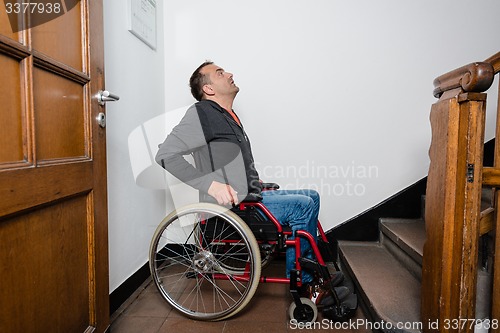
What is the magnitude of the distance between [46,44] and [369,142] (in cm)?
185

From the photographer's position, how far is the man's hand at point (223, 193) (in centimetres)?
139

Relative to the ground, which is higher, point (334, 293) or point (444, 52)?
point (444, 52)

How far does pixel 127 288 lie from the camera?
1.72 metres

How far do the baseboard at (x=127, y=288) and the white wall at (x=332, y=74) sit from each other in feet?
1.25

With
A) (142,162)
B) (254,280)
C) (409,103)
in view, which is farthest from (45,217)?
(409,103)


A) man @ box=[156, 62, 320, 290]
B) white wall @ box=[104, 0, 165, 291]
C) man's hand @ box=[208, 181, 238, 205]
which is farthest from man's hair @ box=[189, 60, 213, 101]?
man's hand @ box=[208, 181, 238, 205]

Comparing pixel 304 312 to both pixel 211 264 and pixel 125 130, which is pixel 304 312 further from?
pixel 125 130

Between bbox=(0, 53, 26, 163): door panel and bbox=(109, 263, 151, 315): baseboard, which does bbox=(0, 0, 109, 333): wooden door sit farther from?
bbox=(109, 263, 151, 315): baseboard

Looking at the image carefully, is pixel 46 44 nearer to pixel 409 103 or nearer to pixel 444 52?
pixel 409 103

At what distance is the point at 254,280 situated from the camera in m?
1.36

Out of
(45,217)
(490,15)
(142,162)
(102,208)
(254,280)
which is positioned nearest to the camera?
(45,217)

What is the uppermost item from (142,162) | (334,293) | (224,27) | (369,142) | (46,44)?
(224,27)

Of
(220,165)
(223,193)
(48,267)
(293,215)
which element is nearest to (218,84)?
(220,165)

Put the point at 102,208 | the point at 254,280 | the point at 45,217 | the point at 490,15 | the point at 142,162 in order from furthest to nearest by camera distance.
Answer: the point at 490,15 → the point at 142,162 → the point at 254,280 → the point at 102,208 → the point at 45,217
